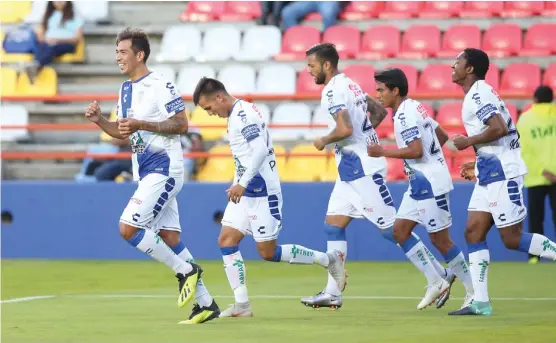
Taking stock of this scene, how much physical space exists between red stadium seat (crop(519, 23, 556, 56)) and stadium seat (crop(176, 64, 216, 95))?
5.21m

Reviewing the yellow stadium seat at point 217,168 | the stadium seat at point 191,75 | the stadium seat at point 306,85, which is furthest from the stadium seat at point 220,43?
the yellow stadium seat at point 217,168

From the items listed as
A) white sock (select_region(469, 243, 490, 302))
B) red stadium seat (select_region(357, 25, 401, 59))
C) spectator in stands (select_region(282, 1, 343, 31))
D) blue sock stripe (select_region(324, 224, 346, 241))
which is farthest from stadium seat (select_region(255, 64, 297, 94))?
white sock (select_region(469, 243, 490, 302))

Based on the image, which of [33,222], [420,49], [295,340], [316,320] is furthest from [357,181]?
[420,49]

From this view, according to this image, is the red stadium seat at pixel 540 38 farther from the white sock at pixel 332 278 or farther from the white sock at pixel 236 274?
the white sock at pixel 236 274

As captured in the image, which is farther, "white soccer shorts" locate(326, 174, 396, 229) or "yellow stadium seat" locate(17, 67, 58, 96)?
"yellow stadium seat" locate(17, 67, 58, 96)

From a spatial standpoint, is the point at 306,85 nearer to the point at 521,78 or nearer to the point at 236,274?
the point at 521,78

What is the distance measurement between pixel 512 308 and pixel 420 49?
10433mm

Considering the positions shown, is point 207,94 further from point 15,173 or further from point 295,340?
point 15,173

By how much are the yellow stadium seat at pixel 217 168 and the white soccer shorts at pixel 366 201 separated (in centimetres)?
794

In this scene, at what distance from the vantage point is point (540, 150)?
16938mm

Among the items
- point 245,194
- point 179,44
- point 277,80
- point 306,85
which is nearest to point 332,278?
point 245,194

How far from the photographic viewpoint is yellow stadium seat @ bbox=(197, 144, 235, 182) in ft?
65.1

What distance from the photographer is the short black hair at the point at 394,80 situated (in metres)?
11.8

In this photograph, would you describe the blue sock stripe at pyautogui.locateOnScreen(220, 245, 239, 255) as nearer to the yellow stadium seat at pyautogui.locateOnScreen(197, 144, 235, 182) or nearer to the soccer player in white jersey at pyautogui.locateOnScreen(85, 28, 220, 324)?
the soccer player in white jersey at pyautogui.locateOnScreen(85, 28, 220, 324)
